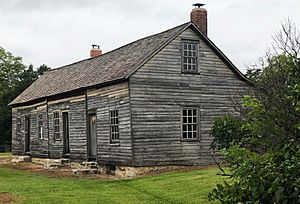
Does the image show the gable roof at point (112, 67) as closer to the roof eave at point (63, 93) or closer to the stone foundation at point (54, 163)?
the roof eave at point (63, 93)

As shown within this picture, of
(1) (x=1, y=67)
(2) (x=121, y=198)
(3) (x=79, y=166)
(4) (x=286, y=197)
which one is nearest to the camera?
(4) (x=286, y=197)

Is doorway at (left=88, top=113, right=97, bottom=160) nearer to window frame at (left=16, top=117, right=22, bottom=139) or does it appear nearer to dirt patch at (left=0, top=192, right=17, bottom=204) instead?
dirt patch at (left=0, top=192, right=17, bottom=204)

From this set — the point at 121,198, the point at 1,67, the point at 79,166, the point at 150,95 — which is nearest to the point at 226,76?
the point at 150,95

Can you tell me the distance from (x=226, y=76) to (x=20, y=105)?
17.2m

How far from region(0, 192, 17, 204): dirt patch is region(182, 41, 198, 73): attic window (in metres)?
10.4

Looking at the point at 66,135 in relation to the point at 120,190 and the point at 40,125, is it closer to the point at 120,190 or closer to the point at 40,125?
the point at 40,125

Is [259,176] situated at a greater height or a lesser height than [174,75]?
lesser

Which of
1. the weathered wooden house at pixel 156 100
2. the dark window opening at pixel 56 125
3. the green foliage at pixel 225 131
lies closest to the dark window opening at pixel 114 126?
the weathered wooden house at pixel 156 100

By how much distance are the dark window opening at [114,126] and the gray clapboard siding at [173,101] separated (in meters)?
1.57

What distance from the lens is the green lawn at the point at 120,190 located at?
561 inches

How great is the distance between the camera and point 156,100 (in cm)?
2233

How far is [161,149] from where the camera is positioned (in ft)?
72.8

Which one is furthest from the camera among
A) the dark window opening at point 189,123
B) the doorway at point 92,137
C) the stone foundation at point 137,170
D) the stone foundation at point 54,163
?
the stone foundation at point 54,163

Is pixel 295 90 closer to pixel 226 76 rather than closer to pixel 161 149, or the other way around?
pixel 161 149
